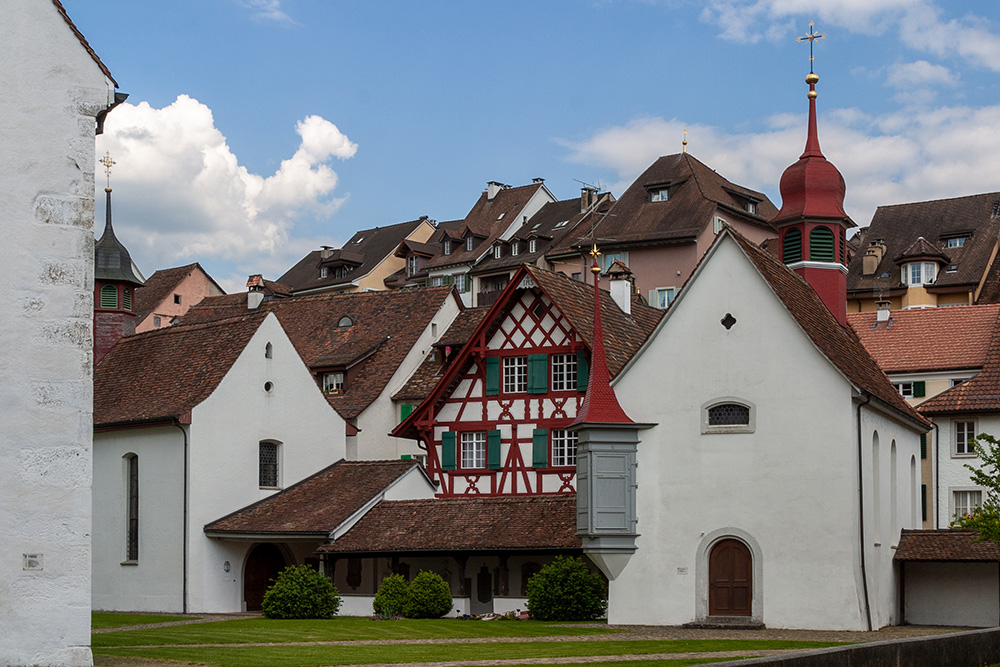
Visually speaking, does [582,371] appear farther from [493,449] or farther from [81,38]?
[81,38]

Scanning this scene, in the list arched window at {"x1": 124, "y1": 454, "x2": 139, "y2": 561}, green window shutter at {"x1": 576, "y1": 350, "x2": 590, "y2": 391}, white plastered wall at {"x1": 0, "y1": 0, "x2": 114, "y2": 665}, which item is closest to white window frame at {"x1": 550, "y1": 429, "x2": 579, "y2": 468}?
green window shutter at {"x1": 576, "y1": 350, "x2": 590, "y2": 391}

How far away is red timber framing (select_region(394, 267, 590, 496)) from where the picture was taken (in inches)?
1748

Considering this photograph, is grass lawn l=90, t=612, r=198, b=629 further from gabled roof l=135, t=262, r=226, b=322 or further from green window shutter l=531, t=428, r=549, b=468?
gabled roof l=135, t=262, r=226, b=322

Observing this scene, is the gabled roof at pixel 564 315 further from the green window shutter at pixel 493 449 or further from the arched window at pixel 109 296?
the arched window at pixel 109 296

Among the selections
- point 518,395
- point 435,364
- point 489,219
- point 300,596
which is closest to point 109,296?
point 435,364

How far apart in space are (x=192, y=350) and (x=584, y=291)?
1347 centimetres

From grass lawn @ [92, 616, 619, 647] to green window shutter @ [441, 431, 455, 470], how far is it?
978 centimetres

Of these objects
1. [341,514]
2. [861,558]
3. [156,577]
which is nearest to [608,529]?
[861,558]

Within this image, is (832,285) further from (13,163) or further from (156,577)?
(13,163)

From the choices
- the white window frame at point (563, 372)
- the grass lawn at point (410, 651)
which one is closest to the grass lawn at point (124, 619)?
the grass lawn at point (410, 651)

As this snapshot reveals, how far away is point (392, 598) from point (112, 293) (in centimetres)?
2450

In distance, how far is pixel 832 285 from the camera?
136 ft

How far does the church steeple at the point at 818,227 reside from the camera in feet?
135

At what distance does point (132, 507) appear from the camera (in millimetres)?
45656
